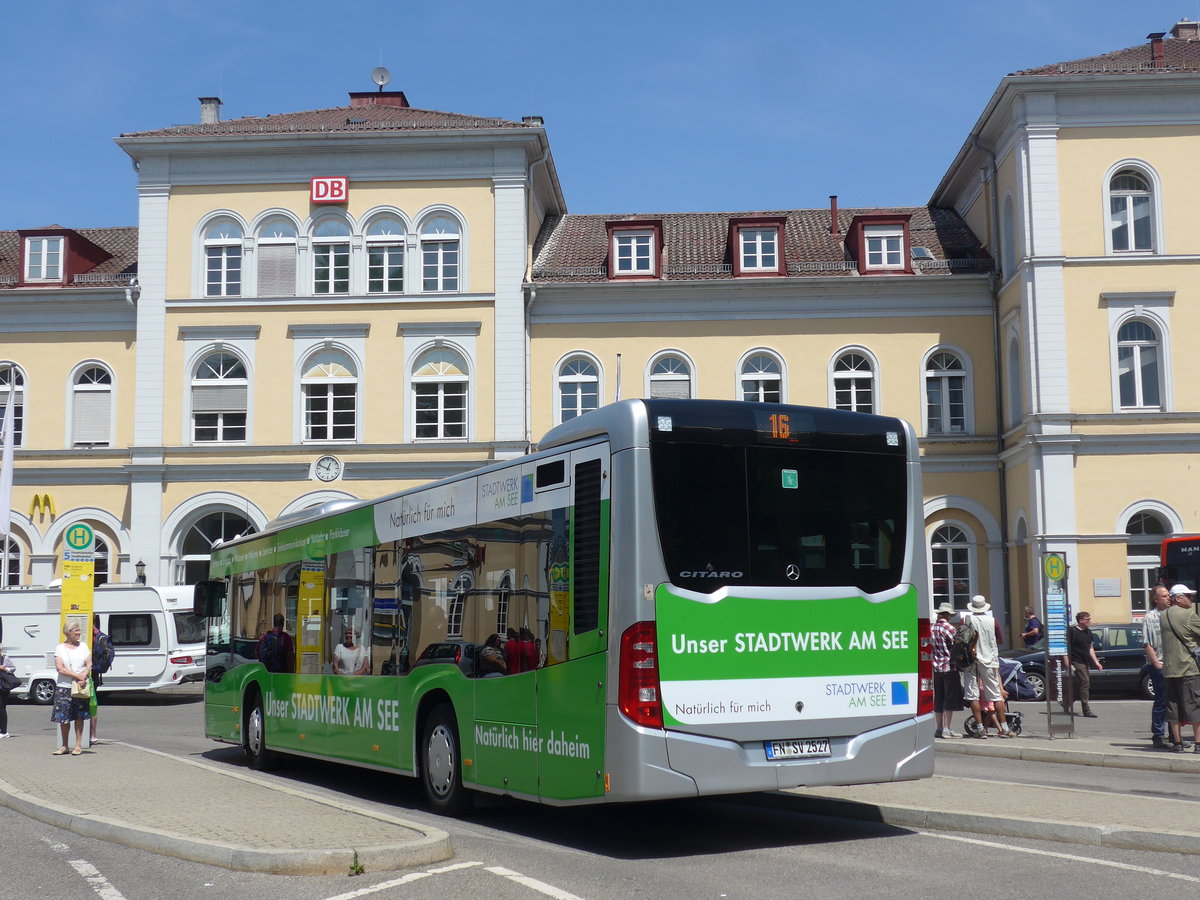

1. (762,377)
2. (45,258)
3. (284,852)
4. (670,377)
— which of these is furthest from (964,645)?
(45,258)

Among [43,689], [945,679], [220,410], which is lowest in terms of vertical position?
[43,689]

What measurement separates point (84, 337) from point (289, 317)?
234 inches

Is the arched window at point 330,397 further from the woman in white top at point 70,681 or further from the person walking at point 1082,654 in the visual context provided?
the person walking at point 1082,654

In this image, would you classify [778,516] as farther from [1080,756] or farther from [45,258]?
[45,258]

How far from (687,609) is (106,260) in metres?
34.6

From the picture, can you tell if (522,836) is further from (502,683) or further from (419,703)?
(419,703)

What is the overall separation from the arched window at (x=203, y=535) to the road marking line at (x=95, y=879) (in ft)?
89.2

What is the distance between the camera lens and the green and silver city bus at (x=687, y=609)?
8828 millimetres

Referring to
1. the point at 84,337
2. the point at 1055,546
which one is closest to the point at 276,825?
the point at 1055,546

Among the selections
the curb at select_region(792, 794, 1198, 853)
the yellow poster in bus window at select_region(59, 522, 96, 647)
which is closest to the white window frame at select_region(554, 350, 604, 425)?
the yellow poster in bus window at select_region(59, 522, 96, 647)

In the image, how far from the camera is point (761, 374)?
117 ft

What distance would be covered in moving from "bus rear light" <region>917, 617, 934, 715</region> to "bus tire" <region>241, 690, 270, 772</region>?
8.78 metres

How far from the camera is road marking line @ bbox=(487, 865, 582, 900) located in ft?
25.0

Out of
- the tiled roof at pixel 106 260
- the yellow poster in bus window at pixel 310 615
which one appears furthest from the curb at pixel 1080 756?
the tiled roof at pixel 106 260
